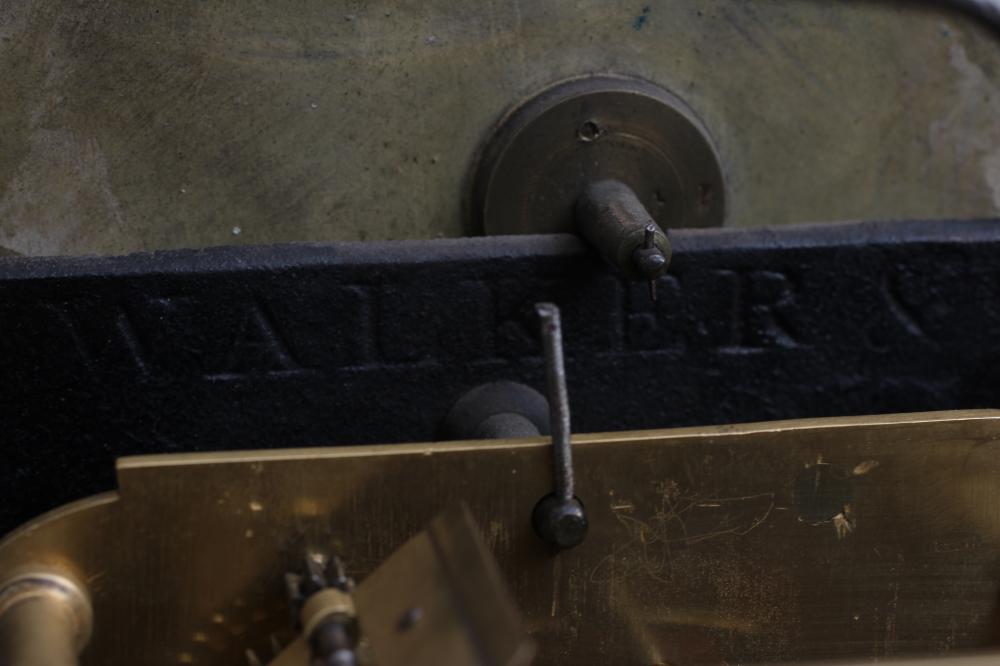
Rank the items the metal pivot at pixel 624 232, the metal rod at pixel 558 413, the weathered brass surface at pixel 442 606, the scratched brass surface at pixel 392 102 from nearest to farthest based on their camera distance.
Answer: the weathered brass surface at pixel 442 606
the metal rod at pixel 558 413
the metal pivot at pixel 624 232
the scratched brass surface at pixel 392 102

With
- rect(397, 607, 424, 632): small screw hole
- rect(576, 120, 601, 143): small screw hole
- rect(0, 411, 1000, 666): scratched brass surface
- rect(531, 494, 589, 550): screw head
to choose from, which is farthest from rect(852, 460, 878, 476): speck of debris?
rect(576, 120, 601, 143): small screw hole

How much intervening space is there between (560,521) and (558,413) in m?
0.07

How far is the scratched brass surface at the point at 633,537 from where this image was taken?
666 mm

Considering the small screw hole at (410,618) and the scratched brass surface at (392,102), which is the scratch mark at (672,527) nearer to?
the small screw hole at (410,618)

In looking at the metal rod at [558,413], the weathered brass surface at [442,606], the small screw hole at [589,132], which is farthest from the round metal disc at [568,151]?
the weathered brass surface at [442,606]

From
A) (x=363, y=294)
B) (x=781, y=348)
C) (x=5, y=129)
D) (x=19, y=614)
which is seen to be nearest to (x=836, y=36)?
(x=781, y=348)

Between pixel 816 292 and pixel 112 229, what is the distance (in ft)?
2.13

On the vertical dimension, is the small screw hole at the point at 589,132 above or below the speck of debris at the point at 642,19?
below

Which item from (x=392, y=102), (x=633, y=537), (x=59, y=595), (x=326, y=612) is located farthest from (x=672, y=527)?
(x=392, y=102)

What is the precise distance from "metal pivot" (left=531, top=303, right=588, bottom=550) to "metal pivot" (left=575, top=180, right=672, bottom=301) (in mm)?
Answer: 204

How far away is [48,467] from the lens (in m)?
0.95

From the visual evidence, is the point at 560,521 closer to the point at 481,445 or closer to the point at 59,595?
the point at 481,445

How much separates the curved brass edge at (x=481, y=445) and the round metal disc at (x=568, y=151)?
39cm

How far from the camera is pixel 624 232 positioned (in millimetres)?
914
